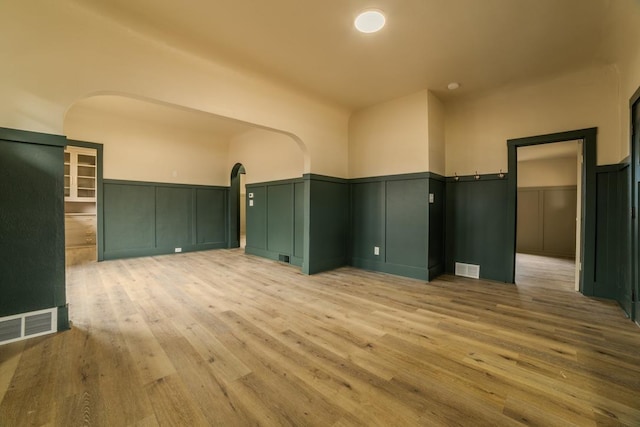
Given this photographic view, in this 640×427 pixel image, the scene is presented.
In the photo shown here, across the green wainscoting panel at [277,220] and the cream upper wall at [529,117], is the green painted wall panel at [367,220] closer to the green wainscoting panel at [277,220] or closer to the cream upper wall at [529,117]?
the green wainscoting panel at [277,220]

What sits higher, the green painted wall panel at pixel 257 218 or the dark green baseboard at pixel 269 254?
the green painted wall panel at pixel 257 218

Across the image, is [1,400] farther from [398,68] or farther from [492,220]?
[492,220]

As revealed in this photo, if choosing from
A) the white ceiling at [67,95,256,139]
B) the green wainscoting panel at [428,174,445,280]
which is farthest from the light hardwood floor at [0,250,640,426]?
the white ceiling at [67,95,256,139]

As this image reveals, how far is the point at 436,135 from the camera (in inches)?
159

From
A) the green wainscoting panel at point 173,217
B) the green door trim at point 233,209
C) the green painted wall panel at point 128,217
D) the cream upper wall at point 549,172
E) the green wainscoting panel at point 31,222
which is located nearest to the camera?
the green wainscoting panel at point 31,222

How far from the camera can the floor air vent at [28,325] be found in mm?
1991

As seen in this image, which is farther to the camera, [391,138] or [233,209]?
[233,209]

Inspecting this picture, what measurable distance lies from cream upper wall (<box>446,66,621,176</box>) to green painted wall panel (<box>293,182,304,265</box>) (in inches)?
104

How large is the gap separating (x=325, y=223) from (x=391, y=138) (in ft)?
5.96

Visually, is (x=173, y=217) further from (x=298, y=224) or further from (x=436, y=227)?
(x=436, y=227)

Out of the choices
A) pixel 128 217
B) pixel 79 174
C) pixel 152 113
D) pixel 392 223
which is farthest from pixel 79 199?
pixel 392 223

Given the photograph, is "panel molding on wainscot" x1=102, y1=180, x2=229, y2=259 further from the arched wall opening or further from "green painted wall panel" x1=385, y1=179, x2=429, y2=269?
"green painted wall panel" x1=385, y1=179, x2=429, y2=269

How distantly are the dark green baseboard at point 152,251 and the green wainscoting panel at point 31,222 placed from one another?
363cm

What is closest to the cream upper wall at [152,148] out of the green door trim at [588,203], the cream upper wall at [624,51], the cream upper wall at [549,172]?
the cream upper wall at [624,51]
